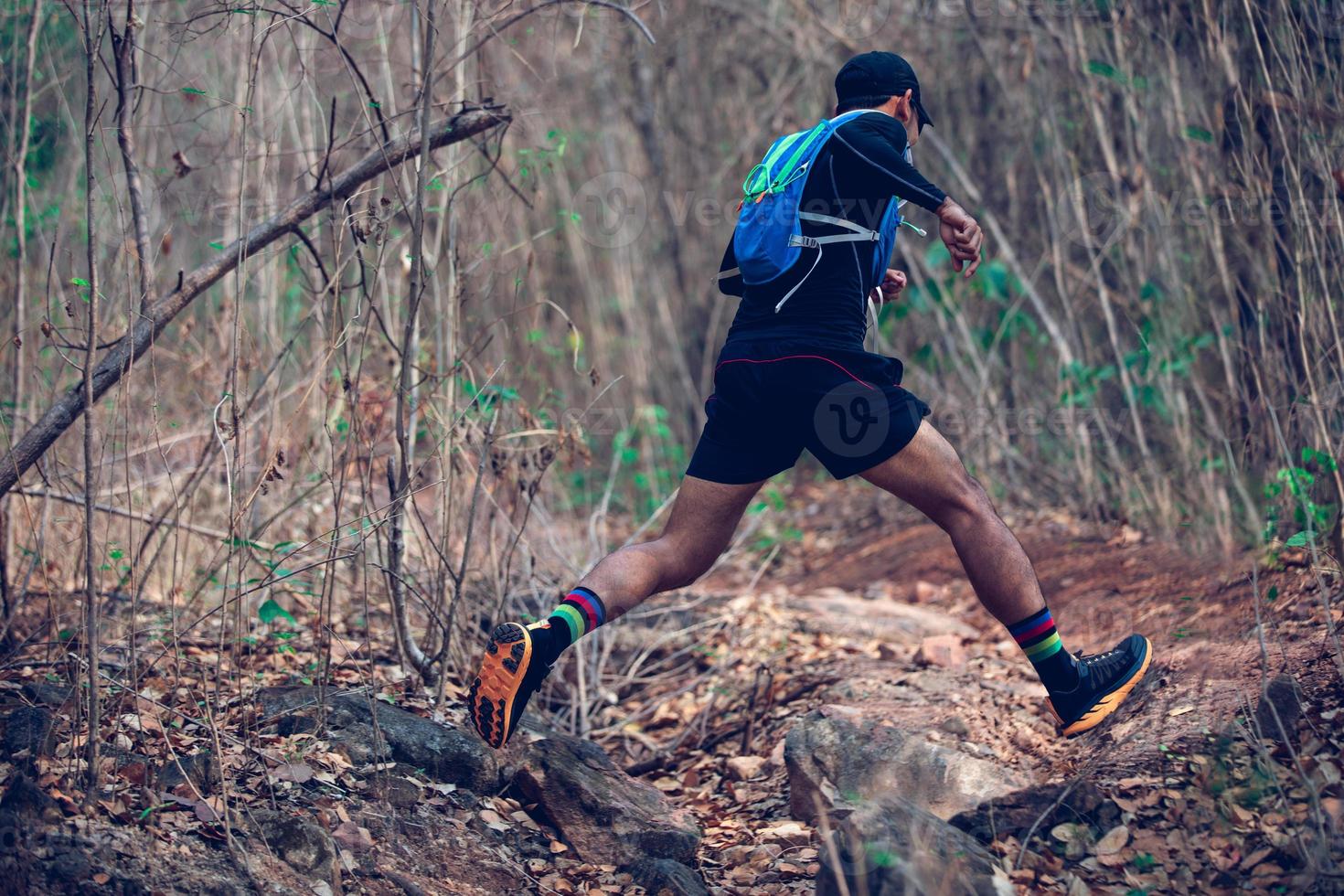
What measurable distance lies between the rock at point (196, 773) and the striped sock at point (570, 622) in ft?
2.47

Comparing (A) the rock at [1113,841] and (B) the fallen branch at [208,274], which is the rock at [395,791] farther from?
(A) the rock at [1113,841]

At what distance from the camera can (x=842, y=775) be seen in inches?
116

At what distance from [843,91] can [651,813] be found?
72.6 inches

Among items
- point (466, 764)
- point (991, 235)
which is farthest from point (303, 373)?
point (991, 235)

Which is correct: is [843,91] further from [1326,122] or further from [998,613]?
[1326,122]

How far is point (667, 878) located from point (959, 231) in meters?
1.56

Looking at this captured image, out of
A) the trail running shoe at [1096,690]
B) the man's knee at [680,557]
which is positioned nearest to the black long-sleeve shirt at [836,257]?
the man's knee at [680,557]

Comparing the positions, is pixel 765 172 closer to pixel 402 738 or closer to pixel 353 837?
pixel 402 738

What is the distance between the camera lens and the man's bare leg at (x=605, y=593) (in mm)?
2557

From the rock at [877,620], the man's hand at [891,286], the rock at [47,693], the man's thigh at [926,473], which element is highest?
the man's hand at [891,286]

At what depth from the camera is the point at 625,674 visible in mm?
4027

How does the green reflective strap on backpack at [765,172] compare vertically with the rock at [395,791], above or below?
above

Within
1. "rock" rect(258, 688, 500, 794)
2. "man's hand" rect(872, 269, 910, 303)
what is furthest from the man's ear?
"rock" rect(258, 688, 500, 794)


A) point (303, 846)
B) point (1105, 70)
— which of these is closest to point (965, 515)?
point (303, 846)
